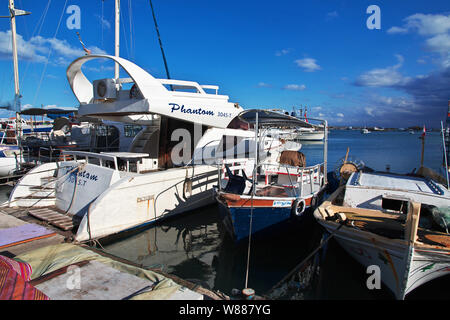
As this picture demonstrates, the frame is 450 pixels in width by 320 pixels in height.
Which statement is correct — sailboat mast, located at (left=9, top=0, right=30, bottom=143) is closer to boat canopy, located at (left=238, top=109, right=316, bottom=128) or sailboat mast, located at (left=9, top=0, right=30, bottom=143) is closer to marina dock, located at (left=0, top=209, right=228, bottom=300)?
marina dock, located at (left=0, top=209, right=228, bottom=300)

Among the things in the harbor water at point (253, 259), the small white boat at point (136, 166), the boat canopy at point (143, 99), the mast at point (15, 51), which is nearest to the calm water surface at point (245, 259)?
the harbor water at point (253, 259)

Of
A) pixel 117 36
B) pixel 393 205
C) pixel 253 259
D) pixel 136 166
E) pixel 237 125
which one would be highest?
pixel 117 36

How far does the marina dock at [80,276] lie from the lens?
15.7 feet

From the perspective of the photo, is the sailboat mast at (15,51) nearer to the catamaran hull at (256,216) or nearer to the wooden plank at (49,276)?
the wooden plank at (49,276)

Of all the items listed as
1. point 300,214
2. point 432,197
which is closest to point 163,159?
point 300,214

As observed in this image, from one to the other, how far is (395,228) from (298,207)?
9.05 feet

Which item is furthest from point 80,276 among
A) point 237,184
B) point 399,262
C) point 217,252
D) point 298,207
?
point 399,262

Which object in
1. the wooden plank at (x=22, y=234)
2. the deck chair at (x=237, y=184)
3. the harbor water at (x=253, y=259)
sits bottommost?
the harbor water at (x=253, y=259)

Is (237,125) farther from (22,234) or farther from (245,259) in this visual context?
(22,234)

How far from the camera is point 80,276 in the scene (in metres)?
5.42

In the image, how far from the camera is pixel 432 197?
742 cm

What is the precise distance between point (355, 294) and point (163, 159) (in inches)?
372

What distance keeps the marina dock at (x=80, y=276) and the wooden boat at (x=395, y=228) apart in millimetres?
3823

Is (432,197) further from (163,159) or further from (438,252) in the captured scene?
(163,159)
